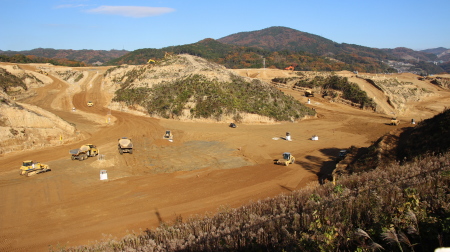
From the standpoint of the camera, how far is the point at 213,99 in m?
44.9

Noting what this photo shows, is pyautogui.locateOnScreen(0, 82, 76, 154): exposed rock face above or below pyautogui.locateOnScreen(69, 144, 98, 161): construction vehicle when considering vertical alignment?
above

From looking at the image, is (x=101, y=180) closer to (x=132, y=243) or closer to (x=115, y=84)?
(x=132, y=243)

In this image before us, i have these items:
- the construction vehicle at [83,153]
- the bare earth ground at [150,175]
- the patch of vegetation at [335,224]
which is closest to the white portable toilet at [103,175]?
the bare earth ground at [150,175]

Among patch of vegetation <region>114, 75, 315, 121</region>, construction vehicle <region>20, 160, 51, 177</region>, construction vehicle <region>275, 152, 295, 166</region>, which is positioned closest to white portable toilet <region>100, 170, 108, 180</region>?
construction vehicle <region>20, 160, 51, 177</region>

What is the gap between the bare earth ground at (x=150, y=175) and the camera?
1458 centimetres

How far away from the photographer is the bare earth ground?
1458 cm

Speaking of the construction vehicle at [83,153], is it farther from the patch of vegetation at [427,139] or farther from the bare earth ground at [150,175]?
the patch of vegetation at [427,139]

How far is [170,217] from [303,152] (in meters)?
17.1

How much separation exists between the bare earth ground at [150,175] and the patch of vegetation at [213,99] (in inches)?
116

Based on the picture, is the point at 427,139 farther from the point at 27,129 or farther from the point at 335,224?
the point at 27,129

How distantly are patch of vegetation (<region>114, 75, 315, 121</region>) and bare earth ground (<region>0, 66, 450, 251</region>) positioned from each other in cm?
294

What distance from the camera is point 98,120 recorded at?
40.9 meters

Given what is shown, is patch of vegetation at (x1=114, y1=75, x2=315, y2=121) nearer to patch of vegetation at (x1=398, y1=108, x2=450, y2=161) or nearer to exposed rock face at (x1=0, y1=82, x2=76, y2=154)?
exposed rock face at (x1=0, y1=82, x2=76, y2=154)

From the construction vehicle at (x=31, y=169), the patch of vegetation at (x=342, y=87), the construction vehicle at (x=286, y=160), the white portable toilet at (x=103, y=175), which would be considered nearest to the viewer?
the white portable toilet at (x=103, y=175)
